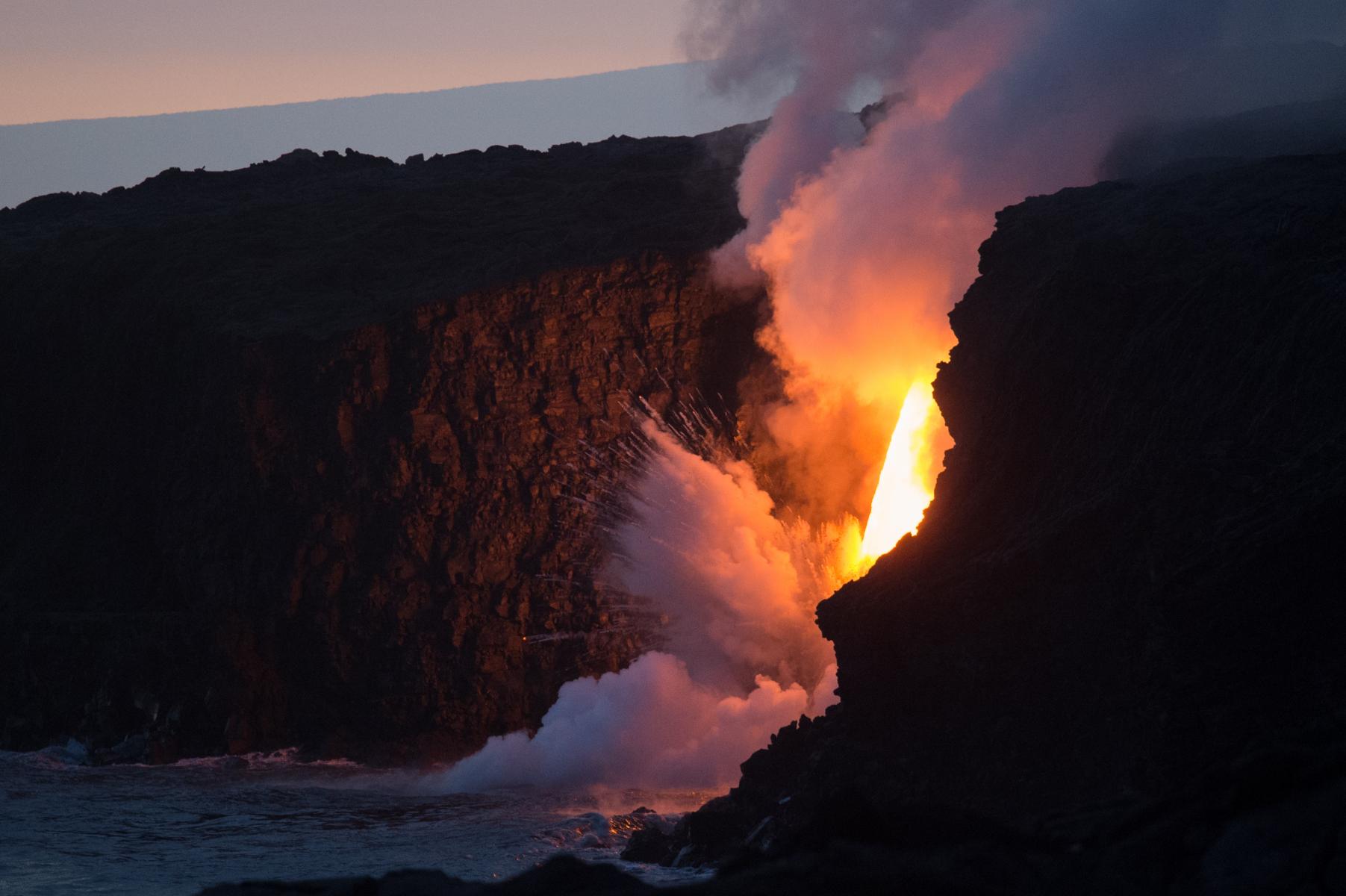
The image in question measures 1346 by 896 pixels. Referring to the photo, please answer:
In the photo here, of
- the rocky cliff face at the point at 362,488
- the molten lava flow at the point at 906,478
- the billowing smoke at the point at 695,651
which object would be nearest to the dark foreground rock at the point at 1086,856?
the molten lava flow at the point at 906,478

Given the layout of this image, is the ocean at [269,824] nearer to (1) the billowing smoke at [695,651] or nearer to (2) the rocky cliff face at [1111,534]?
(1) the billowing smoke at [695,651]

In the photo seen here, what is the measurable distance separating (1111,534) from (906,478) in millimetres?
10840

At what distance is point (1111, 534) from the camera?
17281mm

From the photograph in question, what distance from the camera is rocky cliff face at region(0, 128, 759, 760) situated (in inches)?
1368

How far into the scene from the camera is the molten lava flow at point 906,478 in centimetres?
2761

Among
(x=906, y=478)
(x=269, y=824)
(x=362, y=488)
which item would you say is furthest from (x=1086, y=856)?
(x=362, y=488)

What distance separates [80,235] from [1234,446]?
1537 inches

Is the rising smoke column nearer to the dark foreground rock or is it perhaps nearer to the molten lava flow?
the molten lava flow

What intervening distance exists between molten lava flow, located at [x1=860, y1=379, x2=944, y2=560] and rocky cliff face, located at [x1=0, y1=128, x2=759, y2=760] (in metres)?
6.96

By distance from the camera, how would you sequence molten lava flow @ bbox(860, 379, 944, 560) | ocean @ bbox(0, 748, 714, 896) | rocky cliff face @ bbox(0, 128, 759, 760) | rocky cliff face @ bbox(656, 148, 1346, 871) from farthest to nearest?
rocky cliff face @ bbox(0, 128, 759, 760) → molten lava flow @ bbox(860, 379, 944, 560) → ocean @ bbox(0, 748, 714, 896) → rocky cliff face @ bbox(656, 148, 1346, 871)

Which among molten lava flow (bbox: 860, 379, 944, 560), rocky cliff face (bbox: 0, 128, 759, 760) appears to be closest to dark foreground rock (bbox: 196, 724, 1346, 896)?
molten lava flow (bbox: 860, 379, 944, 560)

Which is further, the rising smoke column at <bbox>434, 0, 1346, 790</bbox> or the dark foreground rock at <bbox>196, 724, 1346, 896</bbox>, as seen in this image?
the rising smoke column at <bbox>434, 0, 1346, 790</bbox>

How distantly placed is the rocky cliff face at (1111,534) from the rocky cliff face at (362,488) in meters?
13.6

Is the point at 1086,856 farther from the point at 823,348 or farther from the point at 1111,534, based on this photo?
the point at 823,348
